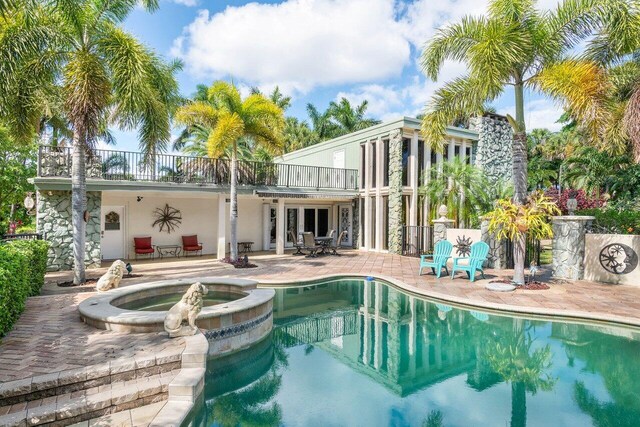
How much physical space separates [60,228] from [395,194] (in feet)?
42.4

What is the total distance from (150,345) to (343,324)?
13.4ft

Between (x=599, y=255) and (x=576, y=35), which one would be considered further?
(x=599, y=255)

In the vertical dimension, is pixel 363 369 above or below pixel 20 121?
below

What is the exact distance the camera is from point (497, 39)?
8.43m

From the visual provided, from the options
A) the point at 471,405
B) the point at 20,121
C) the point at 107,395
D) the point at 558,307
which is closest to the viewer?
the point at 107,395

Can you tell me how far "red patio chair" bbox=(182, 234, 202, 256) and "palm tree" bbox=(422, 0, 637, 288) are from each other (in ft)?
36.4

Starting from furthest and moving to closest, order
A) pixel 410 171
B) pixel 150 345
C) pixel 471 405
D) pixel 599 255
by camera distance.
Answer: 1. pixel 410 171
2. pixel 599 255
3. pixel 150 345
4. pixel 471 405

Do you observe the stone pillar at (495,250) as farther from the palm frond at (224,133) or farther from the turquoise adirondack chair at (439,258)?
the palm frond at (224,133)

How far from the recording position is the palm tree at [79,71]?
856 cm

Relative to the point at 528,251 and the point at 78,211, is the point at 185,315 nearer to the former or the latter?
the point at 78,211

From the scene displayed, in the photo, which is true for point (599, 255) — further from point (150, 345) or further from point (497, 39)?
point (150, 345)

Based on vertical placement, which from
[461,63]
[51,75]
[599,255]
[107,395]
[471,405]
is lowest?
[471,405]

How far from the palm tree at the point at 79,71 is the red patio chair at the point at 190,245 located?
603cm

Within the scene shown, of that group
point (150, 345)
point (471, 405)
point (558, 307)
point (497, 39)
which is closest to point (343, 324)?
point (471, 405)
